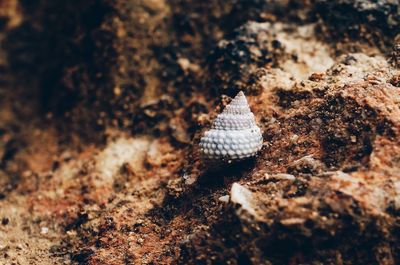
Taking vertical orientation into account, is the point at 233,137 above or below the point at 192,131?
above

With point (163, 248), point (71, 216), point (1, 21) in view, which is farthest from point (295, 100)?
point (1, 21)

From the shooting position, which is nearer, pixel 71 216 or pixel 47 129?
pixel 71 216

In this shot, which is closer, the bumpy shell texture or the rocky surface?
the rocky surface

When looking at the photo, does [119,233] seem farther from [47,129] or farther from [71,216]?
[47,129]

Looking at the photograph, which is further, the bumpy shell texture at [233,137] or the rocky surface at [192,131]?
the bumpy shell texture at [233,137]

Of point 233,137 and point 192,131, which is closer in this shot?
point 233,137
